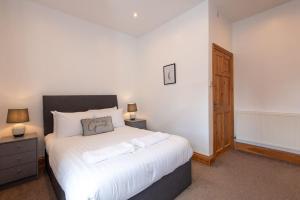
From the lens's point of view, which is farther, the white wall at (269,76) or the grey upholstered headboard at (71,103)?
the white wall at (269,76)

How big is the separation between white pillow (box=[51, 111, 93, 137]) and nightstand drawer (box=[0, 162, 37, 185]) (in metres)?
0.56

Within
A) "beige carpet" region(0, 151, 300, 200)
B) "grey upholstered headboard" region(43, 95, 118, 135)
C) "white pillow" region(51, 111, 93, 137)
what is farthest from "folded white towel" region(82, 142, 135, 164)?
"grey upholstered headboard" region(43, 95, 118, 135)

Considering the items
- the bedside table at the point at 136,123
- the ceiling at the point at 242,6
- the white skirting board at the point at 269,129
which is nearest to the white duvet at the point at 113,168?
the bedside table at the point at 136,123

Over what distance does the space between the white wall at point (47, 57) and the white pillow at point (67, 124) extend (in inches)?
20.8

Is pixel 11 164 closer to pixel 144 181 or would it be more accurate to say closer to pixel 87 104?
pixel 87 104

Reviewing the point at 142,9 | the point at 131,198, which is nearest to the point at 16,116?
the point at 131,198

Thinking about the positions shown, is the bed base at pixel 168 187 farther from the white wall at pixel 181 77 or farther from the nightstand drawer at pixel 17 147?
Answer: the white wall at pixel 181 77

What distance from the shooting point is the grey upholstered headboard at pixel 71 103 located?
8.63 feet

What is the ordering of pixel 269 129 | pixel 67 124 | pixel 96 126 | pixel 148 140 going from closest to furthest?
pixel 148 140 < pixel 67 124 < pixel 96 126 < pixel 269 129

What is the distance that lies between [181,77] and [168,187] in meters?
2.03

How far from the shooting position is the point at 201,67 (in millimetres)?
2734

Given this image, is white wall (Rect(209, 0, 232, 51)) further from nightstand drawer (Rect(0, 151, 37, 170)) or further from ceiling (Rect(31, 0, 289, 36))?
nightstand drawer (Rect(0, 151, 37, 170))

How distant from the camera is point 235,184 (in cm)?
205

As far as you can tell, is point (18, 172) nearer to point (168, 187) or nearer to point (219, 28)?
point (168, 187)
